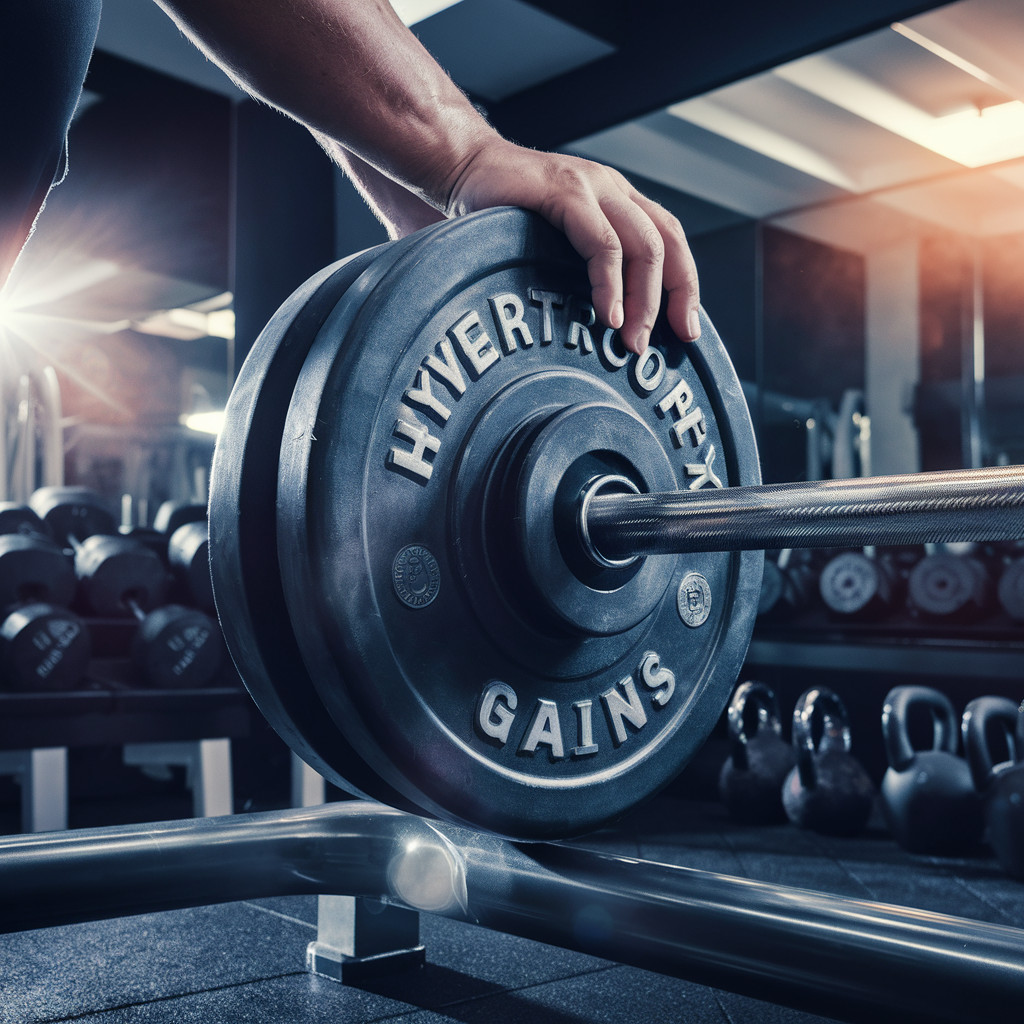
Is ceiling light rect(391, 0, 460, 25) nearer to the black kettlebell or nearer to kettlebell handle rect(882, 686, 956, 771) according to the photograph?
the black kettlebell

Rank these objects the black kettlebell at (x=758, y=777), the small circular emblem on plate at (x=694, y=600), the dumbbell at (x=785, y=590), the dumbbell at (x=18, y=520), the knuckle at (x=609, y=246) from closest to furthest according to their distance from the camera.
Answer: the knuckle at (x=609, y=246) < the small circular emblem on plate at (x=694, y=600) < the black kettlebell at (x=758, y=777) < the dumbbell at (x=18, y=520) < the dumbbell at (x=785, y=590)

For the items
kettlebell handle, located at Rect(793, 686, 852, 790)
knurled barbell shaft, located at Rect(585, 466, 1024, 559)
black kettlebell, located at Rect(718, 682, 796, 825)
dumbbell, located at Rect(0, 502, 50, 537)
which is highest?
dumbbell, located at Rect(0, 502, 50, 537)

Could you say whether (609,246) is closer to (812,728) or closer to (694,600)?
(694,600)

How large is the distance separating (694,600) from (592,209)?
0.32 m

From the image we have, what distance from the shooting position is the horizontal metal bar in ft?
2.37

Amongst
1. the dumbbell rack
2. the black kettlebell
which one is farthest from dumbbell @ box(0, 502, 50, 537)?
the black kettlebell

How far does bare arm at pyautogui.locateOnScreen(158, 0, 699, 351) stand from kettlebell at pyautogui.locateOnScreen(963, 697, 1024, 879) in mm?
1573

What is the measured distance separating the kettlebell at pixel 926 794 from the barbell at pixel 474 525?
1.60m

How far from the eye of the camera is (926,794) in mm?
2260

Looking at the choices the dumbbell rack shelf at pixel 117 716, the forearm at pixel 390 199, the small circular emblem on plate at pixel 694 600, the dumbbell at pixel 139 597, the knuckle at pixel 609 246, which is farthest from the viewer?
the dumbbell at pixel 139 597

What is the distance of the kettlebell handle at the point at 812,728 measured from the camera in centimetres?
226

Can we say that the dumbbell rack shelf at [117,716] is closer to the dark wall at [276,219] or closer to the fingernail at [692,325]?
the dark wall at [276,219]

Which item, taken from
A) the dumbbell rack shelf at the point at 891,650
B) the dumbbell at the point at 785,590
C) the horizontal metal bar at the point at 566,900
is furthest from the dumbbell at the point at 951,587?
the horizontal metal bar at the point at 566,900

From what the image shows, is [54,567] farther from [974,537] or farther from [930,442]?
[930,442]
